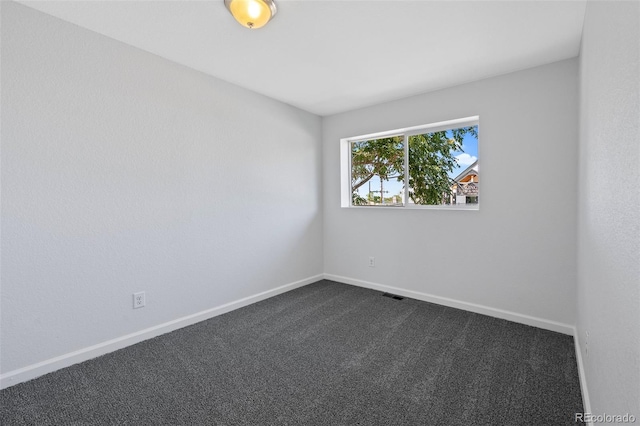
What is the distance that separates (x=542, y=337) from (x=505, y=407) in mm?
1092

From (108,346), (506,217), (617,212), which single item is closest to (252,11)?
(617,212)

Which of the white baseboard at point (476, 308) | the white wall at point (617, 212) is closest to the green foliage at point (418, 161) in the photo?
the white baseboard at point (476, 308)

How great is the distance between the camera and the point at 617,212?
2.85 feet

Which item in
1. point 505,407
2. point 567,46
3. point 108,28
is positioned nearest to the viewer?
point 505,407

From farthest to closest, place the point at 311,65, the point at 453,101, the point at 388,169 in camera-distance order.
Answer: the point at 388,169 → the point at 453,101 → the point at 311,65

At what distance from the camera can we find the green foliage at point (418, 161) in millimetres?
3139

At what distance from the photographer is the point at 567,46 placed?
2.17 m

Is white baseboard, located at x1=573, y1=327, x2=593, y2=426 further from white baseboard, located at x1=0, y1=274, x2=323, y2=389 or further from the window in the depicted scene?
white baseboard, located at x1=0, y1=274, x2=323, y2=389

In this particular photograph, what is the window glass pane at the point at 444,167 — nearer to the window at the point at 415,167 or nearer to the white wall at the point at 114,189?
the window at the point at 415,167

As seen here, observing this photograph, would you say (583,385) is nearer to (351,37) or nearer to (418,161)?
(418,161)

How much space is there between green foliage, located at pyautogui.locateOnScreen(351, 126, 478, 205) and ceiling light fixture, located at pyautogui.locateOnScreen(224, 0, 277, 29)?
2.18m

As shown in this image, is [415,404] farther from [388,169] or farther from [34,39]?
[34,39]

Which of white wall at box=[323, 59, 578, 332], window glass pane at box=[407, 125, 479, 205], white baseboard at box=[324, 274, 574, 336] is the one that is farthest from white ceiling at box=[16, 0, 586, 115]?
white baseboard at box=[324, 274, 574, 336]

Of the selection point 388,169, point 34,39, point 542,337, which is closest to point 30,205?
point 34,39
